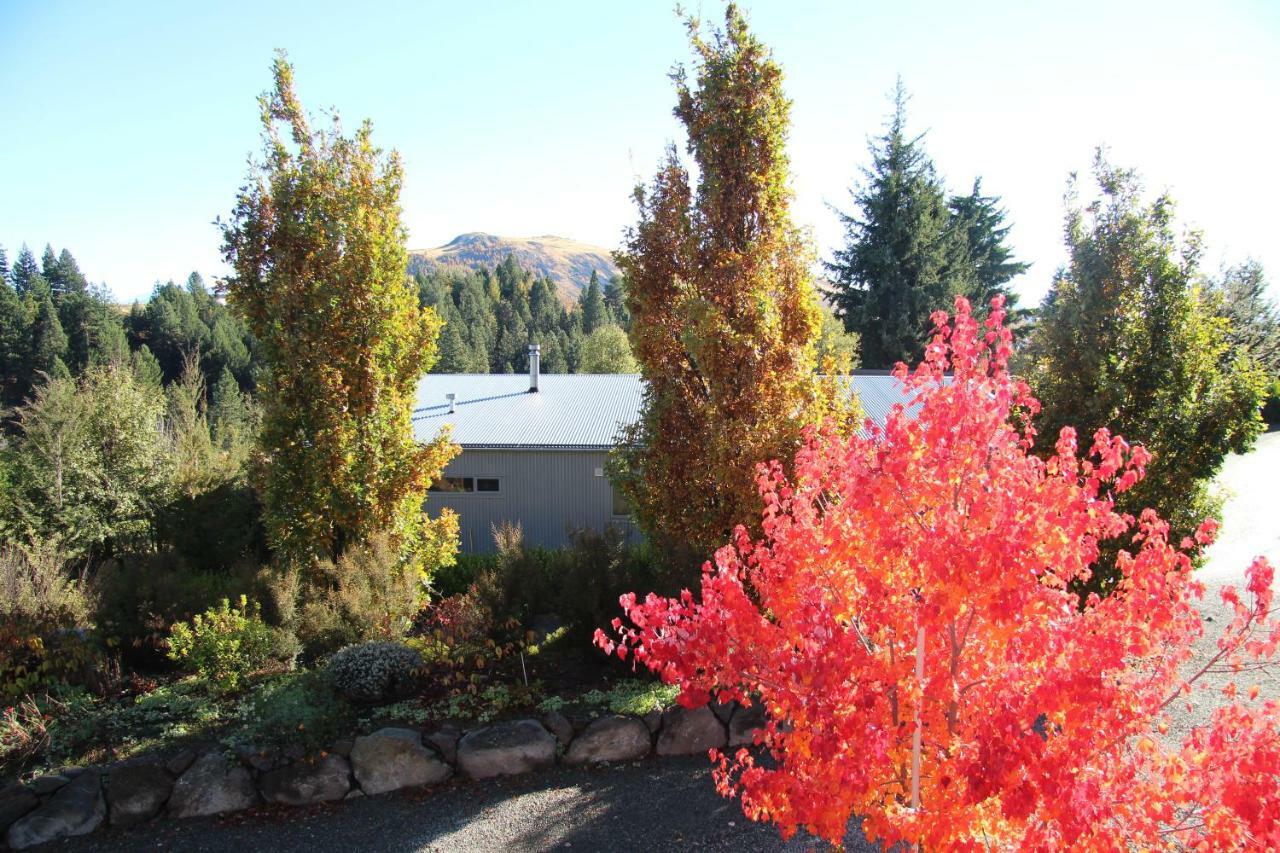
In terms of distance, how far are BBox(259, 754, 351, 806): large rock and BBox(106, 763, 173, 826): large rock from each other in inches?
29.8

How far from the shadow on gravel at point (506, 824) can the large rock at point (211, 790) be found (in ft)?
0.34

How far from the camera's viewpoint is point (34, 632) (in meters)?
7.55

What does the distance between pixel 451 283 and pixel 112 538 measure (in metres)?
64.9

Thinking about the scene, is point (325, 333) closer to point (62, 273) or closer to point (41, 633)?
point (41, 633)

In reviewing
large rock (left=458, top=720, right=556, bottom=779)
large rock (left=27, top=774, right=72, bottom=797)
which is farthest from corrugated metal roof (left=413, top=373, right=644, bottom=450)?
large rock (left=27, top=774, right=72, bottom=797)

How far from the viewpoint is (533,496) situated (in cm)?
1644

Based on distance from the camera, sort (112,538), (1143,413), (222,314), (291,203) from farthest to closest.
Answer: (222,314)
(112,538)
(291,203)
(1143,413)

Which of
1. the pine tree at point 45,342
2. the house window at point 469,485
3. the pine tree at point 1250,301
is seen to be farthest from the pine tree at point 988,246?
the pine tree at point 45,342

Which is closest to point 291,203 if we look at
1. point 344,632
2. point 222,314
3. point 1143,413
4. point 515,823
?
point 344,632

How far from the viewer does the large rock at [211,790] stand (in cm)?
595

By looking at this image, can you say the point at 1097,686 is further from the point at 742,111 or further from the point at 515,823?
the point at 742,111

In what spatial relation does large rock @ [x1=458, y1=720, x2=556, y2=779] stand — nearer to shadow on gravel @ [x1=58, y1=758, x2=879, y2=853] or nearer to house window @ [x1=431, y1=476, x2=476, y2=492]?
shadow on gravel @ [x1=58, y1=758, x2=879, y2=853]

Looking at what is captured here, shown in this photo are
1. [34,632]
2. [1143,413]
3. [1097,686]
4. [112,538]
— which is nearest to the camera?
[1097,686]

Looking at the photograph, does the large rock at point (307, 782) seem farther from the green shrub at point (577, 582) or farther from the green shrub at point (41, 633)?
the green shrub at point (41, 633)
